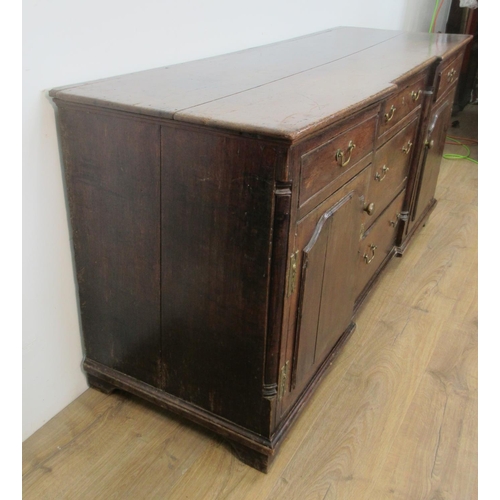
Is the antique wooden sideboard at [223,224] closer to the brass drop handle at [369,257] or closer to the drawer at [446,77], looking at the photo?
the brass drop handle at [369,257]

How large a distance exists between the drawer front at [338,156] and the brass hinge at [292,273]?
11cm

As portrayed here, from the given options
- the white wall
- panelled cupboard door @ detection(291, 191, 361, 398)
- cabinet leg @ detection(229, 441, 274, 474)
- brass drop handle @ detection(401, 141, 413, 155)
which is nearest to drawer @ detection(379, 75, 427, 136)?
brass drop handle @ detection(401, 141, 413, 155)

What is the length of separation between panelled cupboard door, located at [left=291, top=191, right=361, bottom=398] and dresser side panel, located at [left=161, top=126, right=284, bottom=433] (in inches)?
4.6

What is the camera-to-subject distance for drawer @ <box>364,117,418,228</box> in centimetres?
165

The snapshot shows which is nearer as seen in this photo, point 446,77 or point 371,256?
point 371,256

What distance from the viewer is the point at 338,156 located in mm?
1175

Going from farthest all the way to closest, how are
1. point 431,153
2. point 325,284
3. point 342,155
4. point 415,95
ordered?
1. point 431,153
2. point 415,95
3. point 325,284
4. point 342,155

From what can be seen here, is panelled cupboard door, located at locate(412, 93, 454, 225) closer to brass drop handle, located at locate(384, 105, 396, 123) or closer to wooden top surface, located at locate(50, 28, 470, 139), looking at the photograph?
wooden top surface, located at locate(50, 28, 470, 139)

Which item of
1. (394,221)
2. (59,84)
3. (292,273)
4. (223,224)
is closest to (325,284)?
(292,273)

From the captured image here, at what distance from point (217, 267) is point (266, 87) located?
0.45 m

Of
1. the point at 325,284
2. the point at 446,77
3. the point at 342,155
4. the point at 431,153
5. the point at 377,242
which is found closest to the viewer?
the point at 342,155

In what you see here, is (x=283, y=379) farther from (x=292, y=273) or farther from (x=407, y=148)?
(x=407, y=148)

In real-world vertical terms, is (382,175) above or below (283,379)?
above
